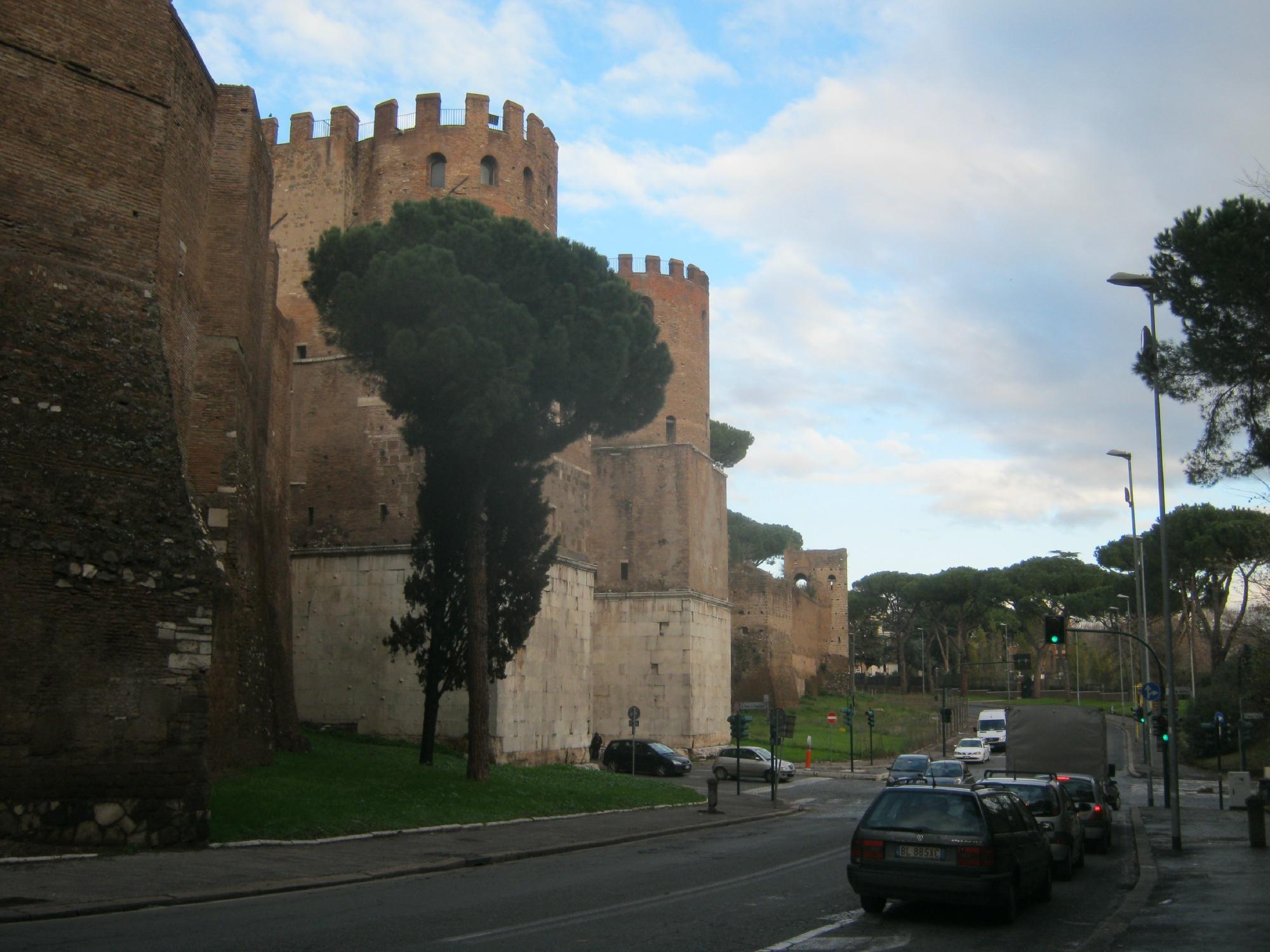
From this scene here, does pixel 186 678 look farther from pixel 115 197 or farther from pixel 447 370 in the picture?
pixel 447 370

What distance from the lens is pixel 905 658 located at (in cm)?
9769

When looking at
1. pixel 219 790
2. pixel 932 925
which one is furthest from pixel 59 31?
pixel 932 925

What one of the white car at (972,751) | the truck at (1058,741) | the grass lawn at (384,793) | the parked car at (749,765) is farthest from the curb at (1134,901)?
the white car at (972,751)

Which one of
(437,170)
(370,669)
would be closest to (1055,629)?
(370,669)

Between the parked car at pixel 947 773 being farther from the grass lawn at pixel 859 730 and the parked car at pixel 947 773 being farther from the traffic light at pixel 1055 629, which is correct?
the grass lawn at pixel 859 730

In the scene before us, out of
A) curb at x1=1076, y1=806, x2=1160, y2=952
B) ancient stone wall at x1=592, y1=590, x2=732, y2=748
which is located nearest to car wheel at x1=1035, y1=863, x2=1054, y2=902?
A: curb at x1=1076, y1=806, x2=1160, y2=952

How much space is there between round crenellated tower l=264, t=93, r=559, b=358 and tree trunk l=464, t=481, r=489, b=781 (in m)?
14.4

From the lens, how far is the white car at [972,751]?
47.7 m

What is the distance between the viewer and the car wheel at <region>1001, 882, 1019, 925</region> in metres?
10.9

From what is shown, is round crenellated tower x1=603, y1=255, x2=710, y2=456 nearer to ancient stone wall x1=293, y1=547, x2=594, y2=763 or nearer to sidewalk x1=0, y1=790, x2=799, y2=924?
ancient stone wall x1=293, y1=547, x2=594, y2=763

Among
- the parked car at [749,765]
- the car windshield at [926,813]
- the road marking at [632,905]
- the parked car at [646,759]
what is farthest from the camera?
the parked car at [646,759]

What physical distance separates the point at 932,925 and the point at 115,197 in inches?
526

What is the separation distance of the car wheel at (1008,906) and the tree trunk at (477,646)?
13.5 m

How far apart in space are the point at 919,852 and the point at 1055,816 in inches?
193
